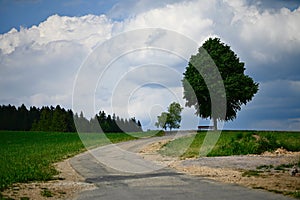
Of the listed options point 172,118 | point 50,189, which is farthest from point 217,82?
point 50,189

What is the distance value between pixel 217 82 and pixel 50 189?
3862cm

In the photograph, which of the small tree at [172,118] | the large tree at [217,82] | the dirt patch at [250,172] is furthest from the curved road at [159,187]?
the small tree at [172,118]

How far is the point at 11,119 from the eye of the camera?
A: 125 meters

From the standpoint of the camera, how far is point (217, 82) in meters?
51.2

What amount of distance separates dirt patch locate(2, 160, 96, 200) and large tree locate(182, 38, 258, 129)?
36.1 meters

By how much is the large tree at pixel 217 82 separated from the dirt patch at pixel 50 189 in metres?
36.1

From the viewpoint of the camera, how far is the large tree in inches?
2034

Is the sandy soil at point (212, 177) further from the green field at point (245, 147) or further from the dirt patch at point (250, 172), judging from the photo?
the green field at point (245, 147)

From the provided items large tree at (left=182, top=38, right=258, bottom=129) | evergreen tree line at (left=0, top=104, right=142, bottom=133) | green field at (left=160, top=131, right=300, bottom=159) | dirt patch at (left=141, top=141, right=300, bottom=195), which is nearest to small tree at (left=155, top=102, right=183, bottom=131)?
large tree at (left=182, top=38, right=258, bottom=129)

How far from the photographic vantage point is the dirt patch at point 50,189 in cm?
1349

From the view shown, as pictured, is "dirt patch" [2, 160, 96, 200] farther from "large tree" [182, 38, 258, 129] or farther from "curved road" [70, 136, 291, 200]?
"large tree" [182, 38, 258, 129]

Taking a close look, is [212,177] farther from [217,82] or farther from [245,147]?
[217,82]

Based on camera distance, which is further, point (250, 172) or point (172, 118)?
point (172, 118)

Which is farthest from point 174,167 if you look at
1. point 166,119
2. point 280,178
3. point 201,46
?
point 166,119
